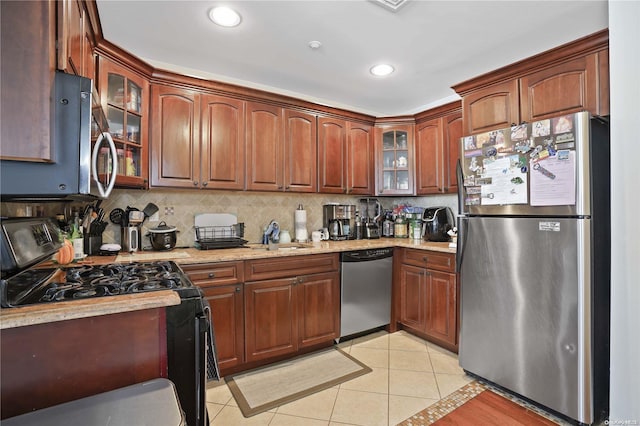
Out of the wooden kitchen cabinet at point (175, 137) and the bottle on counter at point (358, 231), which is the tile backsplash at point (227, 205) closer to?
the wooden kitchen cabinet at point (175, 137)

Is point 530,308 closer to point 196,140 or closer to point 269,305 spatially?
point 269,305

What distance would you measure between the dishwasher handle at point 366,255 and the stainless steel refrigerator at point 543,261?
85 centimetres

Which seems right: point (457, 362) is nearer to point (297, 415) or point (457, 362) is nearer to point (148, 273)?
point (297, 415)

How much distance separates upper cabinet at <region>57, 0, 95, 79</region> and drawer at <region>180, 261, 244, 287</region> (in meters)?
1.23

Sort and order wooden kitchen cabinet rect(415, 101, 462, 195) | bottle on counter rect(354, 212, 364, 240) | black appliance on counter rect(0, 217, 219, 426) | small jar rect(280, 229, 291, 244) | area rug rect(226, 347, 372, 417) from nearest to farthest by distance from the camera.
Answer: black appliance on counter rect(0, 217, 219, 426), area rug rect(226, 347, 372, 417), wooden kitchen cabinet rect(415, 101, 462, 195), small jar rect(280, 229, 291, 244), bottle on counter rect(354, 212, 364, 240)

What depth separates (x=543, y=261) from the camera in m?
1.82

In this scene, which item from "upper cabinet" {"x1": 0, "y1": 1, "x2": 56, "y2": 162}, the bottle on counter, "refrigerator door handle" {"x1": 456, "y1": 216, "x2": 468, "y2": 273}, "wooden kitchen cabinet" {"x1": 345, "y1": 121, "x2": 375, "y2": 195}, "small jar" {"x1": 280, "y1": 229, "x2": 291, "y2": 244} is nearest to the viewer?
"upper cabinet" {"x1": 0, "y1": 1, "x2": 56, "y2": 162}

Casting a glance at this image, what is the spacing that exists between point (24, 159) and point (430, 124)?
3.12 metres

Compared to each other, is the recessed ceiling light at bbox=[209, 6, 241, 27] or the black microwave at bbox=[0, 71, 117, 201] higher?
the recessed ceiling light at bbox=[209, 6, 241, 27]

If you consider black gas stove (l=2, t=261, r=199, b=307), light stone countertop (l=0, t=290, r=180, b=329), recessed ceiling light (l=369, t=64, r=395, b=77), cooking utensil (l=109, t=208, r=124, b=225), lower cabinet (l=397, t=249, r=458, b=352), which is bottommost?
lower cabinet (l=397, t=249, r=458, b=352)

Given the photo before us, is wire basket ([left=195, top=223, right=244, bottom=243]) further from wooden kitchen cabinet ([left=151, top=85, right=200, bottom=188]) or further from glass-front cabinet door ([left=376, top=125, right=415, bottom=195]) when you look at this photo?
glass-front cabinet door ([left=376, top=125, right=415, bottom=195])

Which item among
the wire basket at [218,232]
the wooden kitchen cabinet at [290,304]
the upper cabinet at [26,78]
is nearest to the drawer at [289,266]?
the wooden kitchen cabinet at [290,304]

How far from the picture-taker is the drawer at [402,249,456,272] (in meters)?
2.54

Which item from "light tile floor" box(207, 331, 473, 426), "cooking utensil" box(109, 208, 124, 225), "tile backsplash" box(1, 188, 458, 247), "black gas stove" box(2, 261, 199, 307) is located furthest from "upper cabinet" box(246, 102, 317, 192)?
"light tile floor" box(207, 331, 473, 426)
